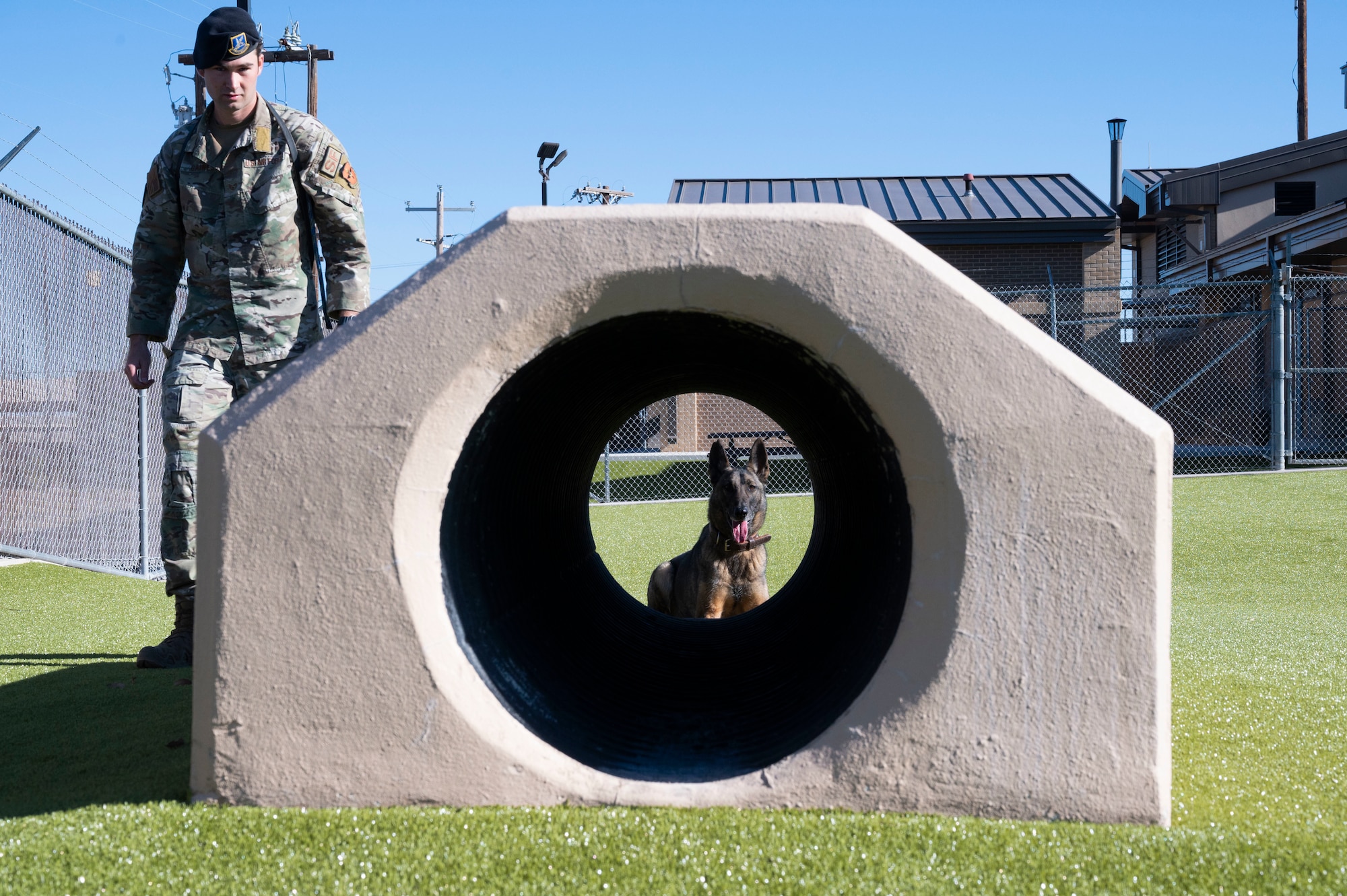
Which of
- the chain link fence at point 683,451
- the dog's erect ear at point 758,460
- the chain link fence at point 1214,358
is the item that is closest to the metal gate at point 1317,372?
the chain link fence at point 1214,358

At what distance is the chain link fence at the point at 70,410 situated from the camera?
693 centimetres

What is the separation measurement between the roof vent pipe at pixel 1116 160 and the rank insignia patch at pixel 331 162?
2410cm

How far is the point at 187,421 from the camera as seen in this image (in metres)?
3.85

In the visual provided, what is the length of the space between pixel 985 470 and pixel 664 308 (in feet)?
3.14

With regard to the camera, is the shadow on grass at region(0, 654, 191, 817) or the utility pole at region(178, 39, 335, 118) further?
the utility pole at region(178, 39, 335, 118)

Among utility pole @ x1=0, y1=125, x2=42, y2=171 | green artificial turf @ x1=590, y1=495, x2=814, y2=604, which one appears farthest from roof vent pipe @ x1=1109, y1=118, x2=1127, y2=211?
utility pole @ x1=0, y1=125, x2=42, y2=171

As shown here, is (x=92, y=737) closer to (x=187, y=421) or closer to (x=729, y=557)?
(x=187, y=421)

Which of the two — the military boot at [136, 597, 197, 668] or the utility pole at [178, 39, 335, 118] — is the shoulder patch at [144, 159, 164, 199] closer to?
the military boot at [136, 597, 197, 668]

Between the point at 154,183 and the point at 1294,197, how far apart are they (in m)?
25.1

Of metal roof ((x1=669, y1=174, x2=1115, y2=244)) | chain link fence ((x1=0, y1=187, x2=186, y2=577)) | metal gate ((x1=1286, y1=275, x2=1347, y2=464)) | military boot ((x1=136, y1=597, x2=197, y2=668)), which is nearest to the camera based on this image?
military boot ((x1=136, y1=597, x2=197, y2=668))

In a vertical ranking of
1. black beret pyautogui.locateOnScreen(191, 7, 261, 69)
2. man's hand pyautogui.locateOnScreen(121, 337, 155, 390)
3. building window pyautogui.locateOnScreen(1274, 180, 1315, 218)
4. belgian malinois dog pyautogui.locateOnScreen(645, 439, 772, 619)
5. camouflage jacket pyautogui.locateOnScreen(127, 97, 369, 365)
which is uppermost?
building window pyautogui.locateOnScreen(1274, 180, 1315, 218)

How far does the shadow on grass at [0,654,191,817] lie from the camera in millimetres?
2861

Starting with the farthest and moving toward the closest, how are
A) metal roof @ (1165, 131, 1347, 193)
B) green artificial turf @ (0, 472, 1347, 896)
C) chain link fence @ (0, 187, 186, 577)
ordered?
metal roof @ (1165, 131, 1347, 193) < chain link fence @ (0, 187, 186, 577) < green artificial turf @ (0, 472, 1347, 896)

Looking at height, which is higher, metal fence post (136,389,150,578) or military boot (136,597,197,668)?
metal fence post (136,389,150,578)
